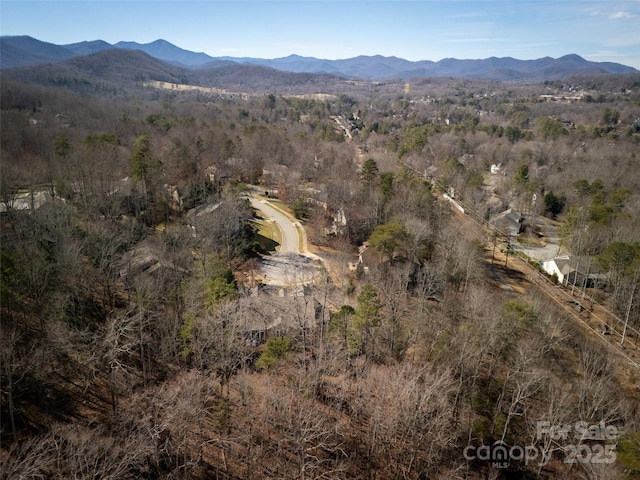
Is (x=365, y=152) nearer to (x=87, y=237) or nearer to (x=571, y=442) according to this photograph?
(x=87, y=237)

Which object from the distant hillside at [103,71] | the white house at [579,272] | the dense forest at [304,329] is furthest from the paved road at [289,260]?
the distant hillside at [103,71]

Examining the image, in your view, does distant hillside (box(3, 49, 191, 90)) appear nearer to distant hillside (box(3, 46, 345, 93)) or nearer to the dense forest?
distant hillside (box(3, 46, 345, 93))

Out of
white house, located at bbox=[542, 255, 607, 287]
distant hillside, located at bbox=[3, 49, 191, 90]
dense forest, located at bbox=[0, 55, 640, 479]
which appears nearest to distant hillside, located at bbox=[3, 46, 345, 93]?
distant hillside, located at bbox=[3, 49, 191, 90]

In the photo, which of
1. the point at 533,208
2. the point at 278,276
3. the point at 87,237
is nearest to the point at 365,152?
the point at 533,208

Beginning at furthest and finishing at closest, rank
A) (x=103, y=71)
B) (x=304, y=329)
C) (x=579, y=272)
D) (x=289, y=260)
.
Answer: (x=103, y=71), (x=289, y=260), (x=579, y=272), (x=304, y=329)

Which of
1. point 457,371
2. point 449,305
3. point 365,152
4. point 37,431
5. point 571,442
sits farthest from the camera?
point 365,152

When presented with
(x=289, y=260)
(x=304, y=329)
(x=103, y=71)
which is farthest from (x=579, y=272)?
(x=103, y=71)

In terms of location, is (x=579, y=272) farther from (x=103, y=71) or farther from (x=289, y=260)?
(x=103, y=71)
